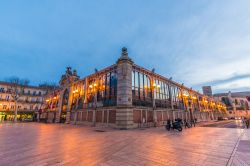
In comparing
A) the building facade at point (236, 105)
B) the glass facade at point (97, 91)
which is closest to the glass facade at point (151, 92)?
the glass facade at point (97, 91)

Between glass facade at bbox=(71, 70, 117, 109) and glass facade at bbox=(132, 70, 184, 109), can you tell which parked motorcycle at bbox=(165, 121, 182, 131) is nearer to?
glass facade at bbox=(132, 70, 184, 109)

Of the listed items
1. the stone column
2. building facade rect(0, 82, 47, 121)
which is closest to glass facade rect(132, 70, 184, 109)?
the stone column

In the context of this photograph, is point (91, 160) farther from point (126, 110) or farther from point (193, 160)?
point (126, 110)

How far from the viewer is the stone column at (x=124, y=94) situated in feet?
60.8

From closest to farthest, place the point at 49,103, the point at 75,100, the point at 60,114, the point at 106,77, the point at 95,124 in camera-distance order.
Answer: the point at 95,124, the point at 106,77, the point at 75,100, the point at 60,114, the point at 49,103

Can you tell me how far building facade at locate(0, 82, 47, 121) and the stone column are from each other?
42.8m

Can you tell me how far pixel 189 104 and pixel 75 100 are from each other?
3111 centimetres

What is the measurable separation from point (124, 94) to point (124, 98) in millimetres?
604

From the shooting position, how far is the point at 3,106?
159 feet

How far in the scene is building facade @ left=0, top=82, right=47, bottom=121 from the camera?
158 ft

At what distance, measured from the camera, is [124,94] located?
63.7 ft

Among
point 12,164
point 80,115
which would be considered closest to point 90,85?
point 80,115

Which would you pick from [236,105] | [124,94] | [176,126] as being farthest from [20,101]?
[236,105]

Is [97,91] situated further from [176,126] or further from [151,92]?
[176,126]
